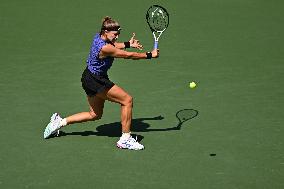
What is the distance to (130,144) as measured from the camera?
8.38m

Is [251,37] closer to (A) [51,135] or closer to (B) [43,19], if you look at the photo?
(B) [43,19]

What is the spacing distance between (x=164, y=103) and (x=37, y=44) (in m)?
4.62

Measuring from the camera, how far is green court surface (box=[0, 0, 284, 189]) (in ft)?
25.1

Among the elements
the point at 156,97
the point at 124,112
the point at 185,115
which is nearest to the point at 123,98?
the point at 124,112

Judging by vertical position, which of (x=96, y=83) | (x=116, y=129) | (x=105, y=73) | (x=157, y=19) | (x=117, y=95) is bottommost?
(x=116, y=129)

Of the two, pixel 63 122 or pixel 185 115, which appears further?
pixel 185 115

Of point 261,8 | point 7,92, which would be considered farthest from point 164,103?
point 261,8

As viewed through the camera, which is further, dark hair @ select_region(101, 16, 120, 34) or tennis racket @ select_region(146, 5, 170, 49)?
tennis racket @ select_region(146, 5, 170, 49)

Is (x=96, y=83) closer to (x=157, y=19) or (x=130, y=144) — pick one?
(x=130, y=144)

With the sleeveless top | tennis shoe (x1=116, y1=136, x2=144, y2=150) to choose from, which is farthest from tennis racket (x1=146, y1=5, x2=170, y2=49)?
tennis shoe (x1=116, y1=136, x2=144, y2=150)

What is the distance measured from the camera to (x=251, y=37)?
13977 millimetres

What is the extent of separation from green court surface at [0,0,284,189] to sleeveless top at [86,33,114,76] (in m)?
1.07

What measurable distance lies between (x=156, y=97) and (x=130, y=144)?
219cm

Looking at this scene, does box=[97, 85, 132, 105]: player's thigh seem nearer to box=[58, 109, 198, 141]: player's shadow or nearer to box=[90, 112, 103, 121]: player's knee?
box=[90, 112, 103, 121]: player's knee
